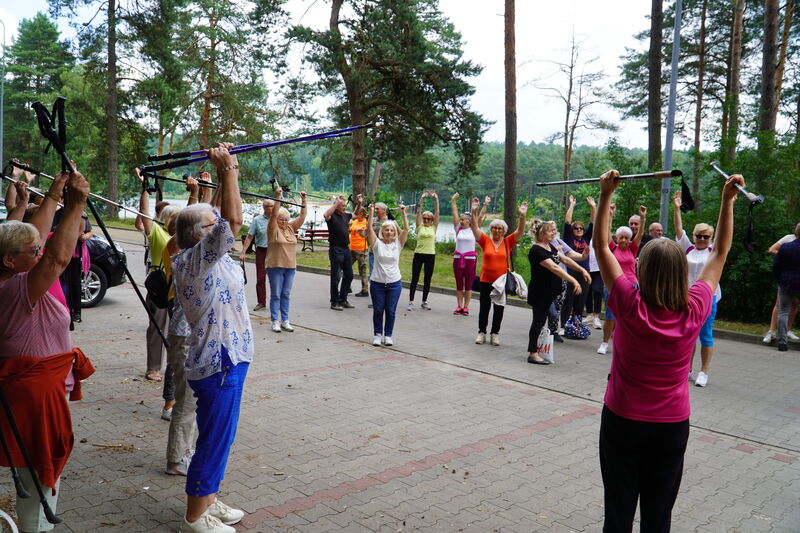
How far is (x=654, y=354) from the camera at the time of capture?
292 cm

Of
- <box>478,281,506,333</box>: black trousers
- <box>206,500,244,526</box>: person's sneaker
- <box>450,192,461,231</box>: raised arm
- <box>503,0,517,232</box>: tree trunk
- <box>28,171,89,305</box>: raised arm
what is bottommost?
<box>206,500,244,526</box>: person's sneaker

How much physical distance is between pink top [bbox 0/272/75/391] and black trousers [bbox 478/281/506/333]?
725cm

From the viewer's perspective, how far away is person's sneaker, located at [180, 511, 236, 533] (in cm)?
370

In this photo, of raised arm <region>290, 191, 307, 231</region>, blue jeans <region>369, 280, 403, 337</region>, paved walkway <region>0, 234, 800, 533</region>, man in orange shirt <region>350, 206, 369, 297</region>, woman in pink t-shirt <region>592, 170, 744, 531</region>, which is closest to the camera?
woman in pink t-shirt <region>592, 170, 744, 531</region>

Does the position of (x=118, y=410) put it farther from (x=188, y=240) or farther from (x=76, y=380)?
(x=188, y=240)

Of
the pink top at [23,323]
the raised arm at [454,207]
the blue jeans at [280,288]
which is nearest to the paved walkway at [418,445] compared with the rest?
the blue jeans at [280,288]

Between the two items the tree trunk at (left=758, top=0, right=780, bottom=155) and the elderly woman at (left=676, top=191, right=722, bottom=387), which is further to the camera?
the tree trunk at (left=758, top=0, right=780, bottom=155)

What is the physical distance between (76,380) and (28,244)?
2.66 feet

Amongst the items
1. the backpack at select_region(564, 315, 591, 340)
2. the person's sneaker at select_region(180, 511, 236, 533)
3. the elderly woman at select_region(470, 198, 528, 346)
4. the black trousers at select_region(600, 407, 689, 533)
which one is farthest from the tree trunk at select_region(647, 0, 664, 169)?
the person's sneaker at select_region(180, 511, 236, 533)

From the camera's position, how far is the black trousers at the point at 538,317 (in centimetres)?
862

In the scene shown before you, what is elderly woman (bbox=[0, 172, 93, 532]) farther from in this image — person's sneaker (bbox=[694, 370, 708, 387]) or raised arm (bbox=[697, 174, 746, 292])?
person's sneaker (bbox=[694, 370, 708, 387])

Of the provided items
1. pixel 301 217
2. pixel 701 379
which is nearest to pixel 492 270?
pixel 301 217

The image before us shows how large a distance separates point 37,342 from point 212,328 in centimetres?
85

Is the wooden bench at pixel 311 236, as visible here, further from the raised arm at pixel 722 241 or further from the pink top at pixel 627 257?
the raised arm at pixel 722 241
